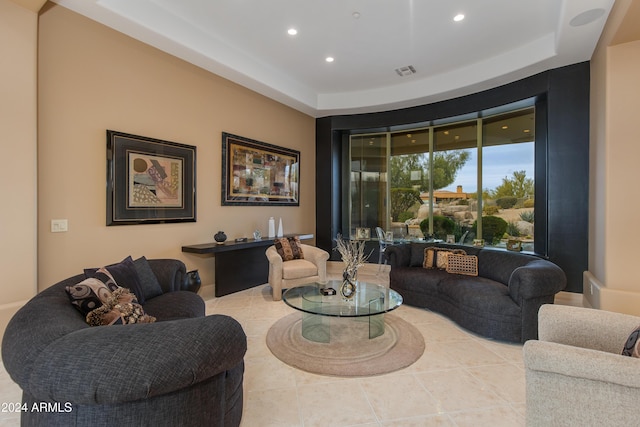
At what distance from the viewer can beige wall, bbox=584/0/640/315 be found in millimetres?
3094

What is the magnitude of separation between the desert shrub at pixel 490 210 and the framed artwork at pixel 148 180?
15.9 feet

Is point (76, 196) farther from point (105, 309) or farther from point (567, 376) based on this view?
point (567, 376)

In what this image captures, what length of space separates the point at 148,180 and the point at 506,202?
5.47 m

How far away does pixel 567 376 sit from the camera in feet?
4.66

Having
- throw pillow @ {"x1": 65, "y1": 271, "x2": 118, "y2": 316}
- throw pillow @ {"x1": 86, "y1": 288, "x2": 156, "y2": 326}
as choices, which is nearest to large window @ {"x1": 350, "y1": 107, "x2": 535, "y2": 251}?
throw pillow @ {"x1": 86, "y1": 288, "x2": 156, "y2": 326}

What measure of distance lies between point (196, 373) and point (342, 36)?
13.6ft

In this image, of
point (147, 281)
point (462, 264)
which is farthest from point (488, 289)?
point (147, 281)

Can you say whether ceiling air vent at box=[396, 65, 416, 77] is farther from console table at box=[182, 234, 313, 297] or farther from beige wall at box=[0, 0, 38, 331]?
beige wall at box=[0, 0, 38, 331]

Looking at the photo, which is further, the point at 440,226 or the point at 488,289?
the point at 440,226

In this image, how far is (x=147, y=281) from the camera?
2.88m

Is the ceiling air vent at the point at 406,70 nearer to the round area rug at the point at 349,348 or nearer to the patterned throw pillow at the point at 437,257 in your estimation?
the patterned throw pillow at the point at 437,257

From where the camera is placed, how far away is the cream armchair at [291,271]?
4426mm

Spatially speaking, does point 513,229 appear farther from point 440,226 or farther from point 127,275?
point 127,275

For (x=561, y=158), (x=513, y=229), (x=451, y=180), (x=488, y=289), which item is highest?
(x=561, y=158)
